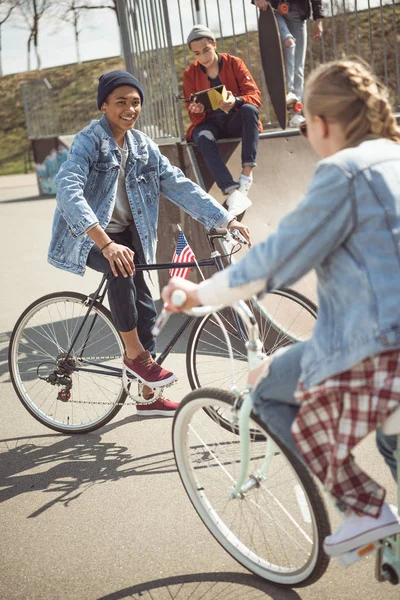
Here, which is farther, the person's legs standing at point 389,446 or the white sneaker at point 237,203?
the white sneaker at point 237,203

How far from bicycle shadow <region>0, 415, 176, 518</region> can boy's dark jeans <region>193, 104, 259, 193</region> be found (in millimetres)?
2818

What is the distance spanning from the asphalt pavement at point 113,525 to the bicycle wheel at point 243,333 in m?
0.33

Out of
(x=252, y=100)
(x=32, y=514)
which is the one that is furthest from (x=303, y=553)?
(x=252, y=100)

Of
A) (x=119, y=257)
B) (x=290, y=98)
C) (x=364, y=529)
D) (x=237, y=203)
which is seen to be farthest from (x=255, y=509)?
(x=290, y=98)

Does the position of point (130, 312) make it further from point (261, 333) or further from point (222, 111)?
point (222, 111)

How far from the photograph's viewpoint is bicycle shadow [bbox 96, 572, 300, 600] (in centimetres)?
299

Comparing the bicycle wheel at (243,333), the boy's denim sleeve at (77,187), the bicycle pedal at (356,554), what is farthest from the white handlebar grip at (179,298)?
Result: the boy's denim sleeve at (77,187)

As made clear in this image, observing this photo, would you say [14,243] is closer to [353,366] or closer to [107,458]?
[107,458]

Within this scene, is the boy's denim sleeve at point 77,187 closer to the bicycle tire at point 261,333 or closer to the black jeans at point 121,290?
the black jeans at point 121,290

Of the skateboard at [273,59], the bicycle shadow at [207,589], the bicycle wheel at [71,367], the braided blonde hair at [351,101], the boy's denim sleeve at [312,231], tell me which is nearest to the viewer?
the boy's denim sleeve at [312,231]

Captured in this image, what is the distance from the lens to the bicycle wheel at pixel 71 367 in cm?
466

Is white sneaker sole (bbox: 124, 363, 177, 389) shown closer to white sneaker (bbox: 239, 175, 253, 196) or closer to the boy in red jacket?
the boy in red jacket

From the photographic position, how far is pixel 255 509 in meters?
3.27

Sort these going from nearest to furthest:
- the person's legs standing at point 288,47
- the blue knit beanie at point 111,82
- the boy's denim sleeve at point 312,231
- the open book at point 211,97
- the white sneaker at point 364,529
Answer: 1. the boy's denim sleeve at point 312,231
2. the white sneaker at point 364,529
3. the blue knit beanie at point 111,82
4. the open book at point 211,97
5. the person's legs standing at point 288,47
